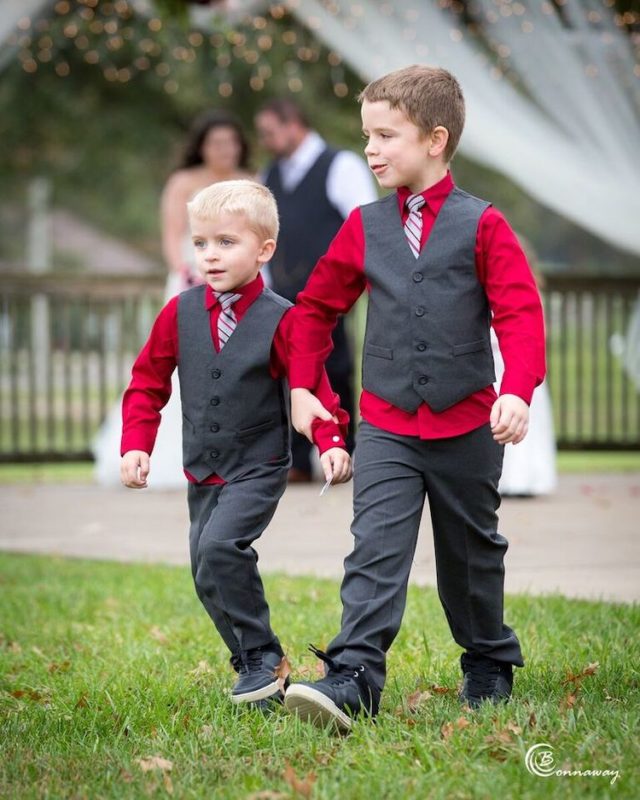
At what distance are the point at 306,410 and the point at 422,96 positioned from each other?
2.54ft

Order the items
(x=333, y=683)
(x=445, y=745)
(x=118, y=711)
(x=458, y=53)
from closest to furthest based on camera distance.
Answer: (x=445, y=745) < (x=333, y=683) < (x=118, y=711) < (x=458, y=53)

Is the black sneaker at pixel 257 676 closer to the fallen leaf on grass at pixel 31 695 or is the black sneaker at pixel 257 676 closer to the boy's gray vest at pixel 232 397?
the boy's gray vest at pixel 232 397

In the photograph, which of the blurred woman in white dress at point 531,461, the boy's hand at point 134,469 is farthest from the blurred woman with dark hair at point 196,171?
the boy's hand at point 134,469

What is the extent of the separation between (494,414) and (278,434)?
63 cm

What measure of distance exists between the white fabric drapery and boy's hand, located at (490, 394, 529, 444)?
4.24 metres

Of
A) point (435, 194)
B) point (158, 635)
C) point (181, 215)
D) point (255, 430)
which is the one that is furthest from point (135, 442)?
point (181, 215)

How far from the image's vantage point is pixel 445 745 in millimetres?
2730

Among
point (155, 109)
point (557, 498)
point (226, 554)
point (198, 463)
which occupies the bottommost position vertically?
point (557, 498)

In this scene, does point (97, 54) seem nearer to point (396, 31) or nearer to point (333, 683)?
point (396, 31)

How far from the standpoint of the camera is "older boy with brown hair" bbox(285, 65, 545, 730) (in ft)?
9.70

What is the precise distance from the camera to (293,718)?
117 inches

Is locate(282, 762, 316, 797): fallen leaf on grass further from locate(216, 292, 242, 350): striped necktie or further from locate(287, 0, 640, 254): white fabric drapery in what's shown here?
locate(287, 0, 640, 254): white fabric drapery

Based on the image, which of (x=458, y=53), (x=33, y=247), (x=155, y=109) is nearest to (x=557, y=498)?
(x=458, y=53)

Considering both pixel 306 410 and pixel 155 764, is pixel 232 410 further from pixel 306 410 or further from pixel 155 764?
pixel 155 764
